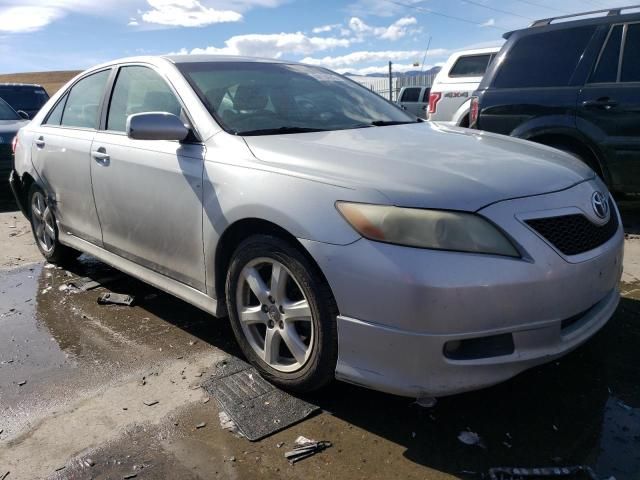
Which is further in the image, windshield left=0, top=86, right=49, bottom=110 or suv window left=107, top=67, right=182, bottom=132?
windshield left=0, top=86, right=49, bottom=110

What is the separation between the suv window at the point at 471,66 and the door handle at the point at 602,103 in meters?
5.89

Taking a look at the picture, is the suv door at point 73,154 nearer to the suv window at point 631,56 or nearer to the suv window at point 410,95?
the suv window at point 631,56

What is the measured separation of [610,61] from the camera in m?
5.31

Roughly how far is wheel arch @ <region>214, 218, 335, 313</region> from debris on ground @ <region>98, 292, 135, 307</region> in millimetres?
1411

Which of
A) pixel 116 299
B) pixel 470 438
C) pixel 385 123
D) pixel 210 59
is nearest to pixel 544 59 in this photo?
pixel 385 123

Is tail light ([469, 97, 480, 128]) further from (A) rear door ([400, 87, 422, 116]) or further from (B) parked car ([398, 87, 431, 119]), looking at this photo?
(A) rear door ([400, 87, 422, 116])

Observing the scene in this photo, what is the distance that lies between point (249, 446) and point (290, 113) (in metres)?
1.87

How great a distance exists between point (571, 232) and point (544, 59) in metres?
3.91

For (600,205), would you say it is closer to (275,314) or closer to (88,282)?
(275,314)

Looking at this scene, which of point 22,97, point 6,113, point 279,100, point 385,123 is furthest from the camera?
point 22,97

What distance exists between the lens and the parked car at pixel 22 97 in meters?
12.9

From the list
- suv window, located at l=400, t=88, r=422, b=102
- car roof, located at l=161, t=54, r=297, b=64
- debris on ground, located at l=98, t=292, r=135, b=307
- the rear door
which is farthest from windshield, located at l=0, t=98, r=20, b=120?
suv window, located at l=400, t=88, r=422, b=102

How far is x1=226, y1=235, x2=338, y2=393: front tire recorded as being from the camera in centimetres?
240

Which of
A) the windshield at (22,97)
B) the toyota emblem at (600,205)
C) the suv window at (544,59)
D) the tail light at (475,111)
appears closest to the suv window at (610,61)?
the suv window at (544,59)
